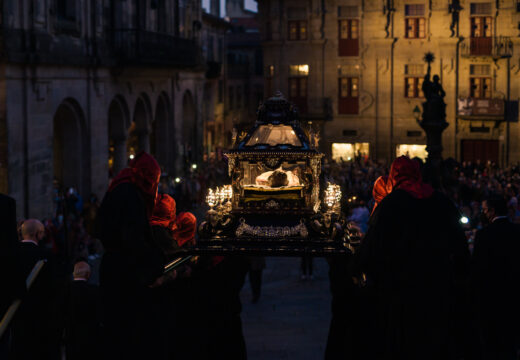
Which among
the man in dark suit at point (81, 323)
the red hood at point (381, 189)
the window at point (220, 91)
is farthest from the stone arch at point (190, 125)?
the red hood at point (381, 189)

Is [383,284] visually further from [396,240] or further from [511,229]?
[511,229]

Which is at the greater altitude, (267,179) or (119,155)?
(267,179)

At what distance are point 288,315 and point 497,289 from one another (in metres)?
6.80

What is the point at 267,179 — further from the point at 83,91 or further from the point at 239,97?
the point at 239,97

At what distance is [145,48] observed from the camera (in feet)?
84.0

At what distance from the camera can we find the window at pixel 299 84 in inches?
1610

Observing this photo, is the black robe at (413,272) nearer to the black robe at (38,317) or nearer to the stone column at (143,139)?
the black robe at (38,317)

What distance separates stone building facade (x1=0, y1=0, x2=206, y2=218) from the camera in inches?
725

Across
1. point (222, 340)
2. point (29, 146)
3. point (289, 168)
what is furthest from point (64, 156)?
point (222, 340)

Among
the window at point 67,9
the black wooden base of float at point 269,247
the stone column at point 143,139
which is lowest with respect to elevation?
the black wooden base of float at point 269,247

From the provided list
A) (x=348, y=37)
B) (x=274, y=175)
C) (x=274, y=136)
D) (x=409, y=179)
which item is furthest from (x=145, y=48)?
(x=409, y=179)

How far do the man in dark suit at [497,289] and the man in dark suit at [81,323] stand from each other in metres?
3.68

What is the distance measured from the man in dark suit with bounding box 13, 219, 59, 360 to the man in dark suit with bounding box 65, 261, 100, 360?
0.74 metres

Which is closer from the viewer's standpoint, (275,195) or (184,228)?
(184,228)
